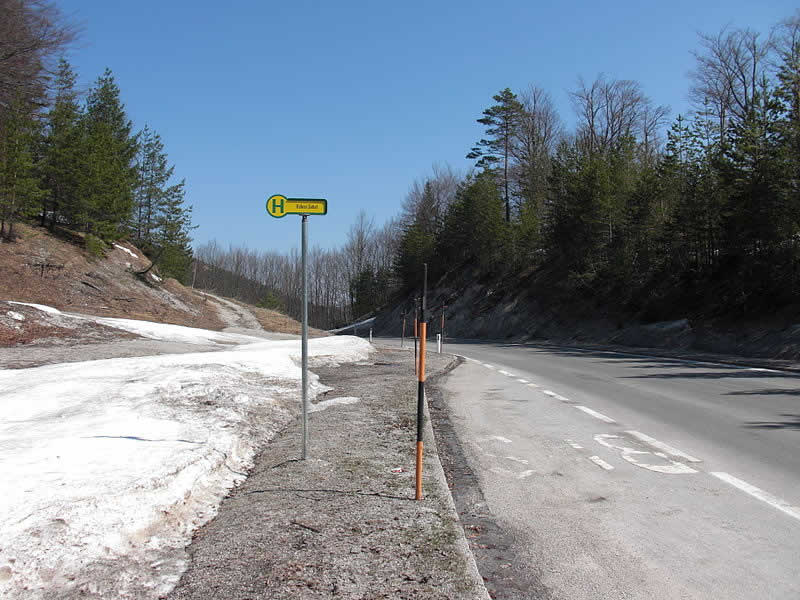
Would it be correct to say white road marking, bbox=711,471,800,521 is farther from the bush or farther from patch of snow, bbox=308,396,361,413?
the bush

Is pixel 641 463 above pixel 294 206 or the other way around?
the other way around

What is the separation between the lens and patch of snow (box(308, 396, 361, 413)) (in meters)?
10.1

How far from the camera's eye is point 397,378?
14867mm

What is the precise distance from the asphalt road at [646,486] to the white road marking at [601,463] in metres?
0.02

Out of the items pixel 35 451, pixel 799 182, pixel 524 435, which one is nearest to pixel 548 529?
pixel 524 435

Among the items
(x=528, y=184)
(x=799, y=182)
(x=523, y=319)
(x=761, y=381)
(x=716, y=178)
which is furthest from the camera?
(x=528, y=184)

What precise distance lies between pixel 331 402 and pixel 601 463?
5.17 meters

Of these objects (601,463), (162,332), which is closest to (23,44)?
(162,332)

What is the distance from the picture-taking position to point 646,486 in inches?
233

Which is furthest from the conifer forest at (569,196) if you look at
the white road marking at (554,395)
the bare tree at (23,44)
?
the white road marking at (554,395)

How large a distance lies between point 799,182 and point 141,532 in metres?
26.3

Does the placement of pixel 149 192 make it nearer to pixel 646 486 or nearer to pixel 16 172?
pixel 16 172

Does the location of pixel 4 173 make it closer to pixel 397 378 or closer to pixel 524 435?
pixel 397 378

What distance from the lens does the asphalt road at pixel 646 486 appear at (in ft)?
13.0
